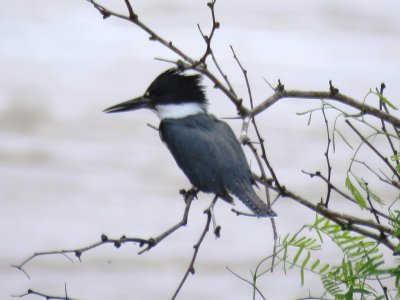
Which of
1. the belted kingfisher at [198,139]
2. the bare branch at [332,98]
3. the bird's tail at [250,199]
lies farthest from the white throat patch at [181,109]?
the bare branch at [332,98]

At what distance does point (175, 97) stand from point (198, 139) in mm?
123

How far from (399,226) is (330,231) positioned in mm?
80

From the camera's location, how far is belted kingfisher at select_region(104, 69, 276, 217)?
1.62 metres

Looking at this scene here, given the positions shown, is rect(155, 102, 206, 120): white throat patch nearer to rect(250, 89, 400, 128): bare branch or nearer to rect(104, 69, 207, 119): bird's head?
rect(104, 69, 207, 119): bird's head

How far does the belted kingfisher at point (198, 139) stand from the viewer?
1620 mm

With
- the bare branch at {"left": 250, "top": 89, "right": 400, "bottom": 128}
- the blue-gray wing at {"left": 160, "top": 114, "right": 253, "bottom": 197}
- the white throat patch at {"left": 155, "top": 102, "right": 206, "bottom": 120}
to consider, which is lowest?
the bare branch at {"left": 250, "top": 89, "right": 400, "bottom": 128}

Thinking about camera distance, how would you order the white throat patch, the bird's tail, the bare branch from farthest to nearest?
1. the white throat patch
2. the bird's tail
3. the bare branch

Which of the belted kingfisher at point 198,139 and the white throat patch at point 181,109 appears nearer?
the belted kingfisher at point 198,139

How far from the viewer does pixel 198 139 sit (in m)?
1.73

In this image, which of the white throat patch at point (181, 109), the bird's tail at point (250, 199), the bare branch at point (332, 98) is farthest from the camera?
the white throat patch at point (181, 109)

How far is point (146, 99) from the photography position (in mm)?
1863

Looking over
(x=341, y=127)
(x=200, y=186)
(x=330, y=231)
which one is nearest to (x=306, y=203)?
(x=330, y=231)

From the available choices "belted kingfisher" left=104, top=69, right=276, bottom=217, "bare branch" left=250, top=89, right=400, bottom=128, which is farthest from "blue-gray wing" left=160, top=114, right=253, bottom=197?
"bare branch" left=250, top=89, right=400, bottom=128

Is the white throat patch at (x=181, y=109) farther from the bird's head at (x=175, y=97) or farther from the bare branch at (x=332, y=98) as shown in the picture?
the bare branch at (x=332, y=98)
